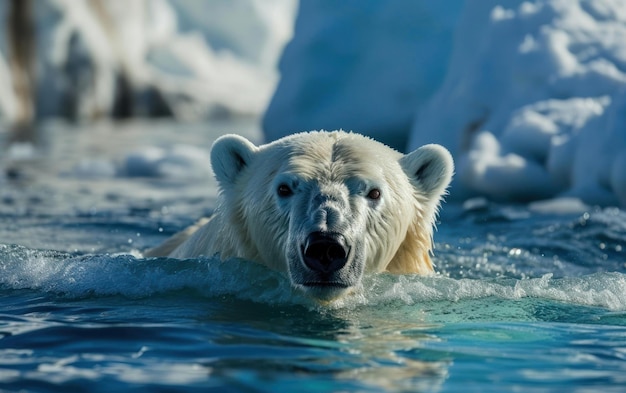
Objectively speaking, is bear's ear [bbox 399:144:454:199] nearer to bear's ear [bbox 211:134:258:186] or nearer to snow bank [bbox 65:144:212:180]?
bear's ear [bbox 211:134:258:186]

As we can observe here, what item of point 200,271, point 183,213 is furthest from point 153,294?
point 183,213

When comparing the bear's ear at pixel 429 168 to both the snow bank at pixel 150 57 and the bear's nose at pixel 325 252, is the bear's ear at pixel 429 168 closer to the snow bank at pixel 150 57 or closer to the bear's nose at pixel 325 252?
the bear's nose at pixel 325 252

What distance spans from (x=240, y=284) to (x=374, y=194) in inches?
24.4

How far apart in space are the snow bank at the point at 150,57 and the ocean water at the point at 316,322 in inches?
793

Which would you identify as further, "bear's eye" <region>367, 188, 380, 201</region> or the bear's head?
"bear's eye" <region>367, 188, 380, 201</region>

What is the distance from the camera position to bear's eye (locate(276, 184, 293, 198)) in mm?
3508

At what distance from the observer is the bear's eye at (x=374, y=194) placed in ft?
11.6

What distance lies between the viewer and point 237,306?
360 cm

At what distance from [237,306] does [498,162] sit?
4351mm

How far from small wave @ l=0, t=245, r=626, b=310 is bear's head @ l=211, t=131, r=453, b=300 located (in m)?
0.09

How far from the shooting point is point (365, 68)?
11.4 metres

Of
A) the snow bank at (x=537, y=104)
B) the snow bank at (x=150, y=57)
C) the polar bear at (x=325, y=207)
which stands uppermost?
the snow bank at (x=150, y=57)

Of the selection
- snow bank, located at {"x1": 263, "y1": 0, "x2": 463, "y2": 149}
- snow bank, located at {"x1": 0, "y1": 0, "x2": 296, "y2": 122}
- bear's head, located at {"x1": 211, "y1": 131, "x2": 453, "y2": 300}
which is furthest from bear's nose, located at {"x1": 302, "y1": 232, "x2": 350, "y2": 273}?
snow bank, located at {"x1": 0, "y1": 0, "x2": 296, "y2": 122}

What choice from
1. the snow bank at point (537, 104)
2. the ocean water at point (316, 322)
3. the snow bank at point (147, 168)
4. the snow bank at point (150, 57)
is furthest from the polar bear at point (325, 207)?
the snow bank at point (150, 57)
